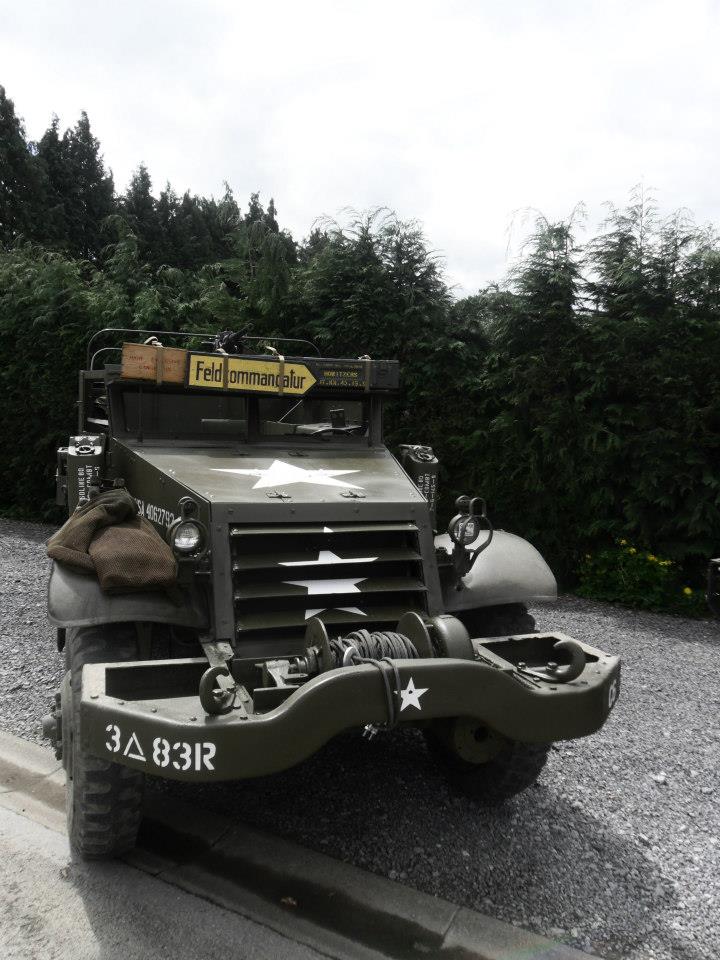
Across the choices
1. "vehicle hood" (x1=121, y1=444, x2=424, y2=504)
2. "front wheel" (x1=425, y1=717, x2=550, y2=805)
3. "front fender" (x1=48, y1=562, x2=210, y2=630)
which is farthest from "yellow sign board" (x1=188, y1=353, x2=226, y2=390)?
"front wheel" (x1=425, y1=717, x2=550, y2=805)

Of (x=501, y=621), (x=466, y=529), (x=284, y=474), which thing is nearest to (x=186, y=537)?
(x=284, y=474)

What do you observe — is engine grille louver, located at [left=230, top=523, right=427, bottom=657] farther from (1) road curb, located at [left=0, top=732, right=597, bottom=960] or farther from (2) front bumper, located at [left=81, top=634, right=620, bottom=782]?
(1) road curb, located at [left=0, top=732, right=597, bottom=960]

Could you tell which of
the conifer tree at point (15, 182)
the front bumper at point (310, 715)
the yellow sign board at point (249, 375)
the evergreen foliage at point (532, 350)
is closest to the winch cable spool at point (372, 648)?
the front bumper at point (310, 715)

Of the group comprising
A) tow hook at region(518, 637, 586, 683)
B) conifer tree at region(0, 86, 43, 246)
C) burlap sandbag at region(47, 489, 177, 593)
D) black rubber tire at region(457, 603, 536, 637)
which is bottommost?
black rubber tire at region(457, 603, 536, 637)

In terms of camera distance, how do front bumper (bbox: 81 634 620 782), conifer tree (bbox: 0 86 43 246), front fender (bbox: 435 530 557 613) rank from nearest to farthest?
front bumper (bbox: 81 634 620 782), front fender (bbox: 435 530 557 613), conifer tree (bbox: 0 86 43 246)

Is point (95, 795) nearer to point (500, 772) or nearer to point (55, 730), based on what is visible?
point (55, 730)

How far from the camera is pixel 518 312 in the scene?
7.25m

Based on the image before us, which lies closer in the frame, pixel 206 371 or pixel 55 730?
pixel 55 730

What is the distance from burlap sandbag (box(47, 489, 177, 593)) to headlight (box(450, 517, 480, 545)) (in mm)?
1267

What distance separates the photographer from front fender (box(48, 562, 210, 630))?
10.1 feet

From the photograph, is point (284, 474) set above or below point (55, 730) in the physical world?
above

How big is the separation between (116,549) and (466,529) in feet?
5.04

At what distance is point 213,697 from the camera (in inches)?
96.4

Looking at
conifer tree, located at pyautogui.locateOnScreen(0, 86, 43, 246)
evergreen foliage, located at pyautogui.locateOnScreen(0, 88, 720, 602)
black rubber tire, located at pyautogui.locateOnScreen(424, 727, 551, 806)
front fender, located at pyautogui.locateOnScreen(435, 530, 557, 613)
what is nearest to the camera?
black rubber tire, located at pyautogui.locateOnScreen(424, 727, 551, 806)
